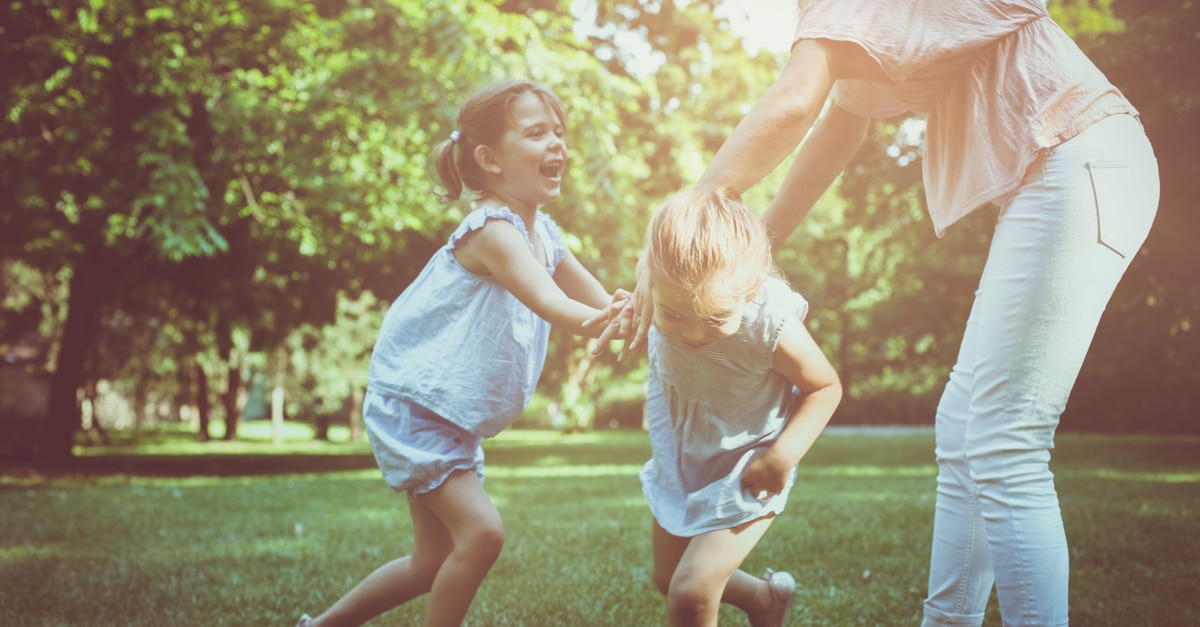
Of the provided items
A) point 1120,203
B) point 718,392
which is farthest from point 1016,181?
point 718,392

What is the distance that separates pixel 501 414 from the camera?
2686mm

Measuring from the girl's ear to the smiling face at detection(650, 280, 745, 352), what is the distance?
0.93 m

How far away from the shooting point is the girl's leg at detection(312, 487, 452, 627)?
2.78 metres

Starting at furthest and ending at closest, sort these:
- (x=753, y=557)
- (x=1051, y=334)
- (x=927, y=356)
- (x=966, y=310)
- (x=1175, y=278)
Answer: (x=927, y=356)
(x=966, y=310)
(x=1175, y=278)
(x=753, y=557)
(x=1051, y=334)

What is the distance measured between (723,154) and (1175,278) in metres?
10.9

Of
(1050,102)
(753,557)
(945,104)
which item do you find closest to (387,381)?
(945,104)

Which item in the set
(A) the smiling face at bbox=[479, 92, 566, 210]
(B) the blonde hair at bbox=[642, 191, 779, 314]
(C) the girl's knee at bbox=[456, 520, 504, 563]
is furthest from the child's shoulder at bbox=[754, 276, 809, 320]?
(C) the girl's knee at bbox=[456, 520, 504, 563]

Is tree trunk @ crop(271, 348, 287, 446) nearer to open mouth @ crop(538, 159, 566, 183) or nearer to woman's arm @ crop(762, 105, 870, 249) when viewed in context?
open mouth @ crop(538, 159, 566, 183)

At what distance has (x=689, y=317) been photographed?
2066 millimetres

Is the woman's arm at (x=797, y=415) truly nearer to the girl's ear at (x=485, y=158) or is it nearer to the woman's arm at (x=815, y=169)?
the woman's arm at (x=815, y=169)

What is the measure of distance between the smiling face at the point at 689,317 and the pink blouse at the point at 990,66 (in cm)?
60

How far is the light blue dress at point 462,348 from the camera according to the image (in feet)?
8.56

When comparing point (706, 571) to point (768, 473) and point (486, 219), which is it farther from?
point (486, 219)

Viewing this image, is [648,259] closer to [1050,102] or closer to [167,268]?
[1050,102]
